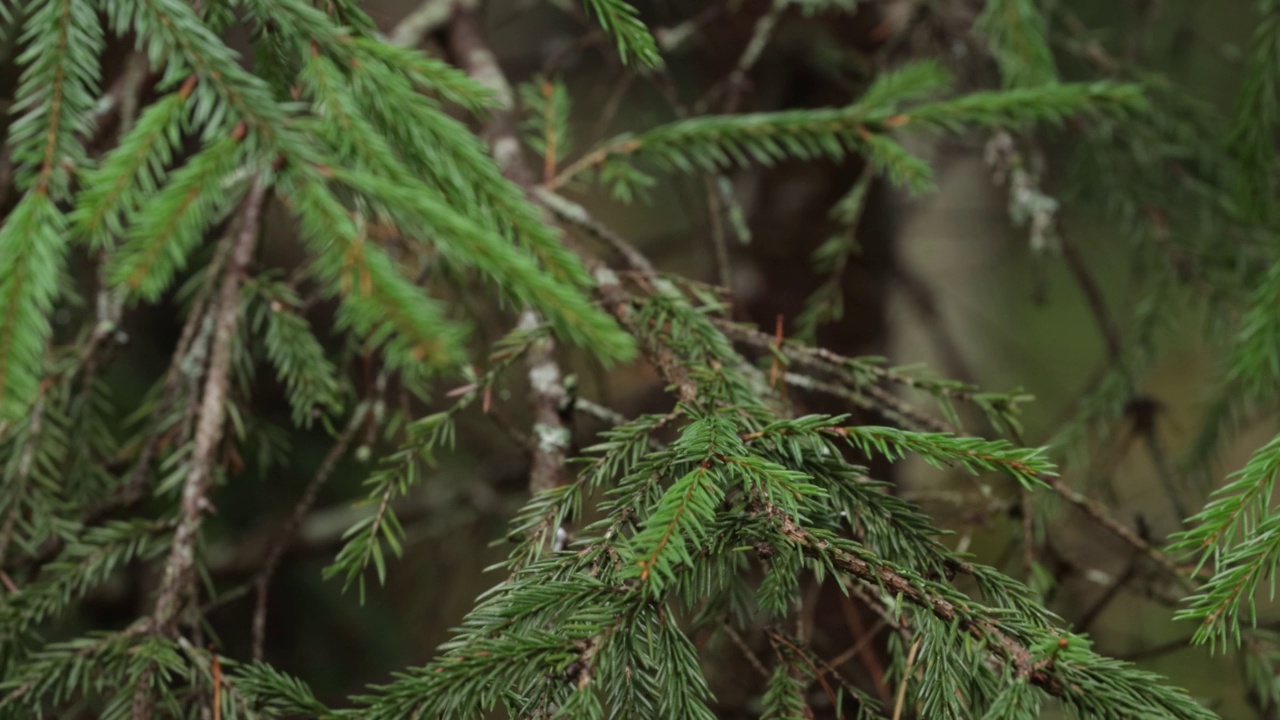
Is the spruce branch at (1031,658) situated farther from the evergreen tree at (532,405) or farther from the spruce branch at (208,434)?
the spruce branch at (208,434)

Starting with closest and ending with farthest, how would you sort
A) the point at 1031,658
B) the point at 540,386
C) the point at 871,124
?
the point at 1031,658
the point at 540,386
the point at 871,124

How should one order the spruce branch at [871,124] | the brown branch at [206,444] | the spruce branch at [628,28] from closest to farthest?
the spruce branch at [628,28]
the brown branch at [206,444]
the spruce branch at [871,124]

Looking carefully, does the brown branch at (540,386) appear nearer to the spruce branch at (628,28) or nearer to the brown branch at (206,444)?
the spruce branch at (628,28)

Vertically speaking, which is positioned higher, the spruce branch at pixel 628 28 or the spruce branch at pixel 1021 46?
the spruce branch at pixel 628 28

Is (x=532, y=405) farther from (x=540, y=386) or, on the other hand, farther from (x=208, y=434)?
(x=208, y=434)

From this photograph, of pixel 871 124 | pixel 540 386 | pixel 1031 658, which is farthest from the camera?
pixel 871 124

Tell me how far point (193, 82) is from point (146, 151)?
0.05m

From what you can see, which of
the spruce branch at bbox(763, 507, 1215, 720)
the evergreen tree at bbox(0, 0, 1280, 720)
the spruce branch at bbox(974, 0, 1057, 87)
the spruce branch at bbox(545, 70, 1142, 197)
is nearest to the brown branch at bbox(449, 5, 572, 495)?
the evergreen tree at bbox(0, 0, 1280, 720)

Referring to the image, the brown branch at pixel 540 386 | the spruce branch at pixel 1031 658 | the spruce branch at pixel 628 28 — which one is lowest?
the spruce branch at pixel 1031 658

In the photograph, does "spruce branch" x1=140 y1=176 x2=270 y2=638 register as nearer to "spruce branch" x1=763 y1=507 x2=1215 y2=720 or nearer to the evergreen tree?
the evergreen tree

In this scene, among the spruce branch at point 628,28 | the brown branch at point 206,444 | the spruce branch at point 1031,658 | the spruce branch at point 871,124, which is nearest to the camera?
the spruce branch at point 1031,658

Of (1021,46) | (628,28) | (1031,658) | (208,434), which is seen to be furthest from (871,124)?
(208,434)

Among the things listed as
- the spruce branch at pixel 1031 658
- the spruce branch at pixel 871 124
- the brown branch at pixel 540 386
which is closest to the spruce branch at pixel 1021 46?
the spruce branch at pixel 871 124

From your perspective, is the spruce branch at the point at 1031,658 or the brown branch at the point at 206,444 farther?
the brown branch at the point at 206,444
